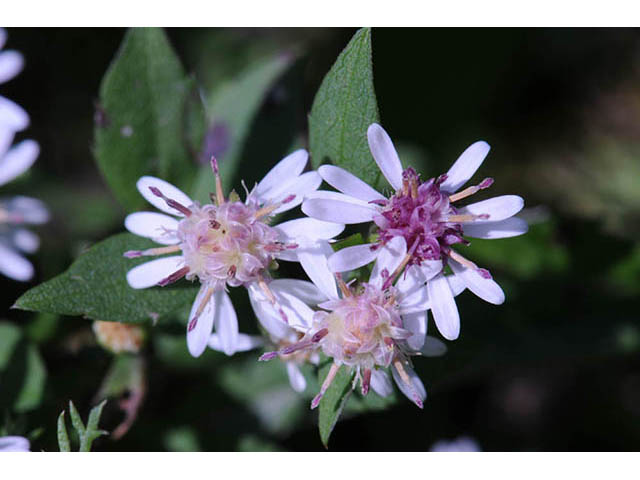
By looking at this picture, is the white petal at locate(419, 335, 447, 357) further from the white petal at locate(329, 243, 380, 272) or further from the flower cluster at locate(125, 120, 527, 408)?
the white petal at locate(329, 243, 380, 272)

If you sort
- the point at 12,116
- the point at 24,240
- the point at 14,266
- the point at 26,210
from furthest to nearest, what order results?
the point at 26,210
the point at 24,240
the point at 14,266
the point at 12,116

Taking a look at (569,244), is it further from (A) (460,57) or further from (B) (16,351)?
(B) (16,351)

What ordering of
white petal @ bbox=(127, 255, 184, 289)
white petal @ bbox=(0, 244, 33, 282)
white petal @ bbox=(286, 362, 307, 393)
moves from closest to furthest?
white petal @ bbox=(127, 255, 184, 289) < white petal @ bbox=(286, 362, 307, 393) < white petal @ bbox=(0, 244, 33, 282)

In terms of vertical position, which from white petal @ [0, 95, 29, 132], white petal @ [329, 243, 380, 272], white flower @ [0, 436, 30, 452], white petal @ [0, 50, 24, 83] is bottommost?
white flower @ [0, 436, 30, 452]

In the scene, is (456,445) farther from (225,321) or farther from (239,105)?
(239,105)

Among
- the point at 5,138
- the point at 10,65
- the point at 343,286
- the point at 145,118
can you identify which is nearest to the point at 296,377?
the point at 343,286

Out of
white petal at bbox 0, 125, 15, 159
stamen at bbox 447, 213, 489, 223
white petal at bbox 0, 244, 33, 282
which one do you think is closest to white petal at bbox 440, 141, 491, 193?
stamen at bbox 447, 213, 489, 223

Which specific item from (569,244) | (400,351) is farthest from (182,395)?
(569,244)
